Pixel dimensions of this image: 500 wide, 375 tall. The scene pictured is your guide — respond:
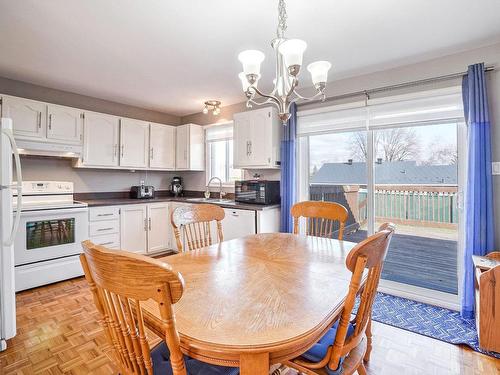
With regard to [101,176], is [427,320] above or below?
below

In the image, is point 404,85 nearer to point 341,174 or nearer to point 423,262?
point 341,174

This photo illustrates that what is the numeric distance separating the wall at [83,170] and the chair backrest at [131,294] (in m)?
3.39

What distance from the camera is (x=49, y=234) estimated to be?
3.00 m

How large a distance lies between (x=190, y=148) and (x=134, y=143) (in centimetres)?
85

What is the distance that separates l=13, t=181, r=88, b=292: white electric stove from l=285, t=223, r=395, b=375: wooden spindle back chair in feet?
10.1

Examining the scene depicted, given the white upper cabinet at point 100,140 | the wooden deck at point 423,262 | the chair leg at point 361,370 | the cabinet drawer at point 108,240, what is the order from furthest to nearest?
the white upper cabinet at point 100,140
the cabinet drawer at point 108,240
the wooden deck at point 423,262
the chair leg at point 361,370

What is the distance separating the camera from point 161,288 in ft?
2.15

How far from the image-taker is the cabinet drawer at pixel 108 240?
344 cm

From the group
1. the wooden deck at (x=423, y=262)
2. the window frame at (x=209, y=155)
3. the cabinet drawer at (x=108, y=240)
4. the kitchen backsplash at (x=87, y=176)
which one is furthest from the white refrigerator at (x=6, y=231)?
the wooden deck at (x=423, y=262)

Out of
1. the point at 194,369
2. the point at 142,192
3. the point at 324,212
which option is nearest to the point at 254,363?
the point at 194,369

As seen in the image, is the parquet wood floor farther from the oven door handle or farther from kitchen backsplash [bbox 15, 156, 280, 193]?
kitchen backsplash [bbox 15, 156, 280, 193]

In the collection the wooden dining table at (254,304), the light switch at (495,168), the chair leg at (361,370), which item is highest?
the light switch at (495,168)

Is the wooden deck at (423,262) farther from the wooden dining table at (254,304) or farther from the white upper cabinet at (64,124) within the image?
the white upper cabinet at (64,124)

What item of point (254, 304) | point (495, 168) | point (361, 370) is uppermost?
point (495, 168)
